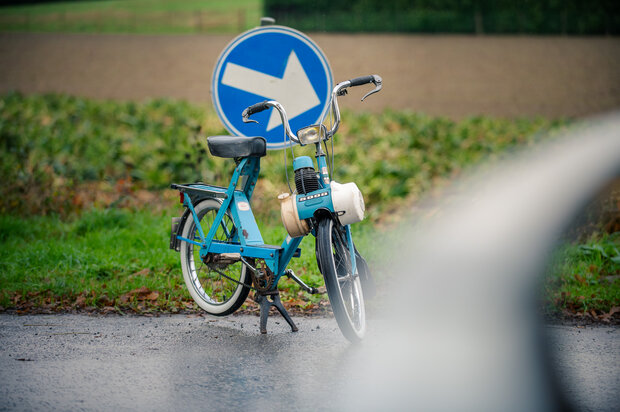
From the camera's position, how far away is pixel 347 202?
3604 millimetres

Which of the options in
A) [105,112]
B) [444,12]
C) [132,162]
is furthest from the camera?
[444,12]

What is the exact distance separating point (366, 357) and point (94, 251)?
2939 mm

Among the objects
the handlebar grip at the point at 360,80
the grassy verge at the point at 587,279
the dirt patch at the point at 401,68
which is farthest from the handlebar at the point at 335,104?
the dirt patch at the point at 401,68

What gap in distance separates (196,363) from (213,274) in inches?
42.9

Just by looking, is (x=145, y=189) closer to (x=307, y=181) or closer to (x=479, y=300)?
(x=479, y=300)

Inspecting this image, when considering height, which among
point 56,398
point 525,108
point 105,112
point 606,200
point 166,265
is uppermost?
point 525,108

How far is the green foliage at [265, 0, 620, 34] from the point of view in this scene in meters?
26.6

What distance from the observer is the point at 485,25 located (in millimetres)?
28188

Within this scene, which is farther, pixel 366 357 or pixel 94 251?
pixel 94 251

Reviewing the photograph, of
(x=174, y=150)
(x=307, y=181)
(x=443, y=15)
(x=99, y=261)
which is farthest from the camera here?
(x=443, y=15)

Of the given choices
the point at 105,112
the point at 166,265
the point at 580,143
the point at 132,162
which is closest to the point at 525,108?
the point at 580,143

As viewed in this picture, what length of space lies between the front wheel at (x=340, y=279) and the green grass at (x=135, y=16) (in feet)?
103

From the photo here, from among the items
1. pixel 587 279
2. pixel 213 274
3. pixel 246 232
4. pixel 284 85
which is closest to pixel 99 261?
pixel 213 274

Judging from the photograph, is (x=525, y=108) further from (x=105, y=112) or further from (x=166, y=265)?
(x=166, y=265)
